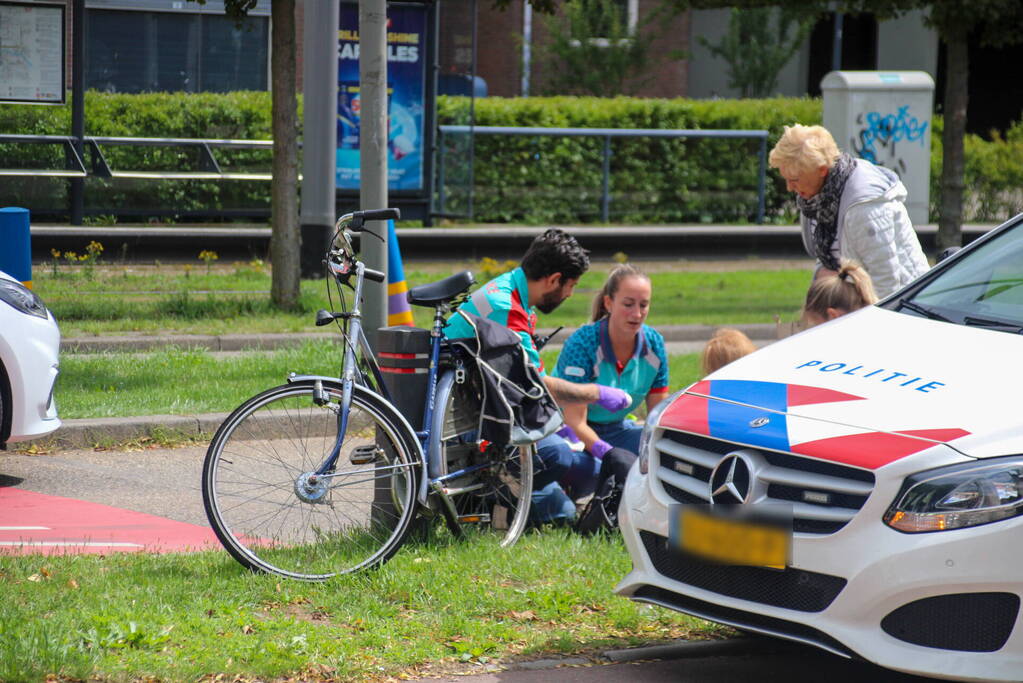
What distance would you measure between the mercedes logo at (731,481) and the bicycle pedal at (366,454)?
1.58 metres

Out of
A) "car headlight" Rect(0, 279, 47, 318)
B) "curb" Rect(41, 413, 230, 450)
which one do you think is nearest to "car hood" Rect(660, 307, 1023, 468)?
"car headlight" Rect(0, 279, 47, 318)

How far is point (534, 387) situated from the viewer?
220 inches

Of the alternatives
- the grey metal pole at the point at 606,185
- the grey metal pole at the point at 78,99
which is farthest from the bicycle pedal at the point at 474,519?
the grey metal pole at the point at 606,185

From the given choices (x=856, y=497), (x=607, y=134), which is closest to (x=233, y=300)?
(x=607, y=134)

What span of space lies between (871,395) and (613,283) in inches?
89.2

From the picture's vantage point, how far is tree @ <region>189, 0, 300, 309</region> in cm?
1159

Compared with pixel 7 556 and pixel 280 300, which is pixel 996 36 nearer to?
pixel 280 300

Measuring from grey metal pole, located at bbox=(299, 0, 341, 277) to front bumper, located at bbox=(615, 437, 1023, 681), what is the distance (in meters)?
8.46

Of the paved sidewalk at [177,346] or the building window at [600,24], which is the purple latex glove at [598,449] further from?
the building window at [600,24]

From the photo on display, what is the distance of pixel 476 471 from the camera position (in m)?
5.60

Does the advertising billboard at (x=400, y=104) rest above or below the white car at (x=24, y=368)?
above

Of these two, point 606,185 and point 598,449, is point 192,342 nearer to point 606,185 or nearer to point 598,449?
point 598,449

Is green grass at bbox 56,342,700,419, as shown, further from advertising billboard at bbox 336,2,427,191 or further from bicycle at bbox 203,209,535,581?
advertising billboard at bbox 336,2,427,191

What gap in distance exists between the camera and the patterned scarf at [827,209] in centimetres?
678
